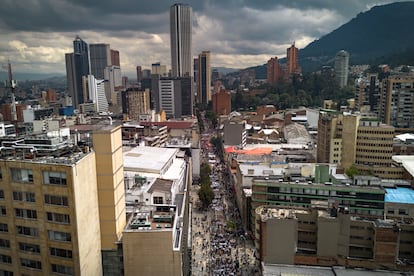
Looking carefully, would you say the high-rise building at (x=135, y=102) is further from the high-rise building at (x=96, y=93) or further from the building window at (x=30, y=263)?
the building window at (x=30, y=263)

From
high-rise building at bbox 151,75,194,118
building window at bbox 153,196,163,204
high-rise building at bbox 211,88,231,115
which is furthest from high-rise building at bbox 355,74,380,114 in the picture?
building window at bbox 153,196,163,204

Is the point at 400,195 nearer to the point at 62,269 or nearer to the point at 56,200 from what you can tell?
the point at 62,269

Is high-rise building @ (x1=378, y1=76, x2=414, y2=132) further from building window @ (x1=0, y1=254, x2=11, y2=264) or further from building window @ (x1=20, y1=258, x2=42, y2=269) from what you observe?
building window @ (x1=0, y1=254, x2=11, y2=264)

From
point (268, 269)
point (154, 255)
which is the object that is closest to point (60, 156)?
point (154, 255)

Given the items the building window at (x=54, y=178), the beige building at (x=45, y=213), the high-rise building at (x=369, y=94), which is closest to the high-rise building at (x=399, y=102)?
the high-rise building at (x=369, y=94)

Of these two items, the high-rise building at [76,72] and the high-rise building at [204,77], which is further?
the high-rise building at [204,77]

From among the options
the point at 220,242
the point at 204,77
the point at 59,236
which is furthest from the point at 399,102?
the point at 204,77

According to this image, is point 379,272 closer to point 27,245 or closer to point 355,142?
point 27,245
